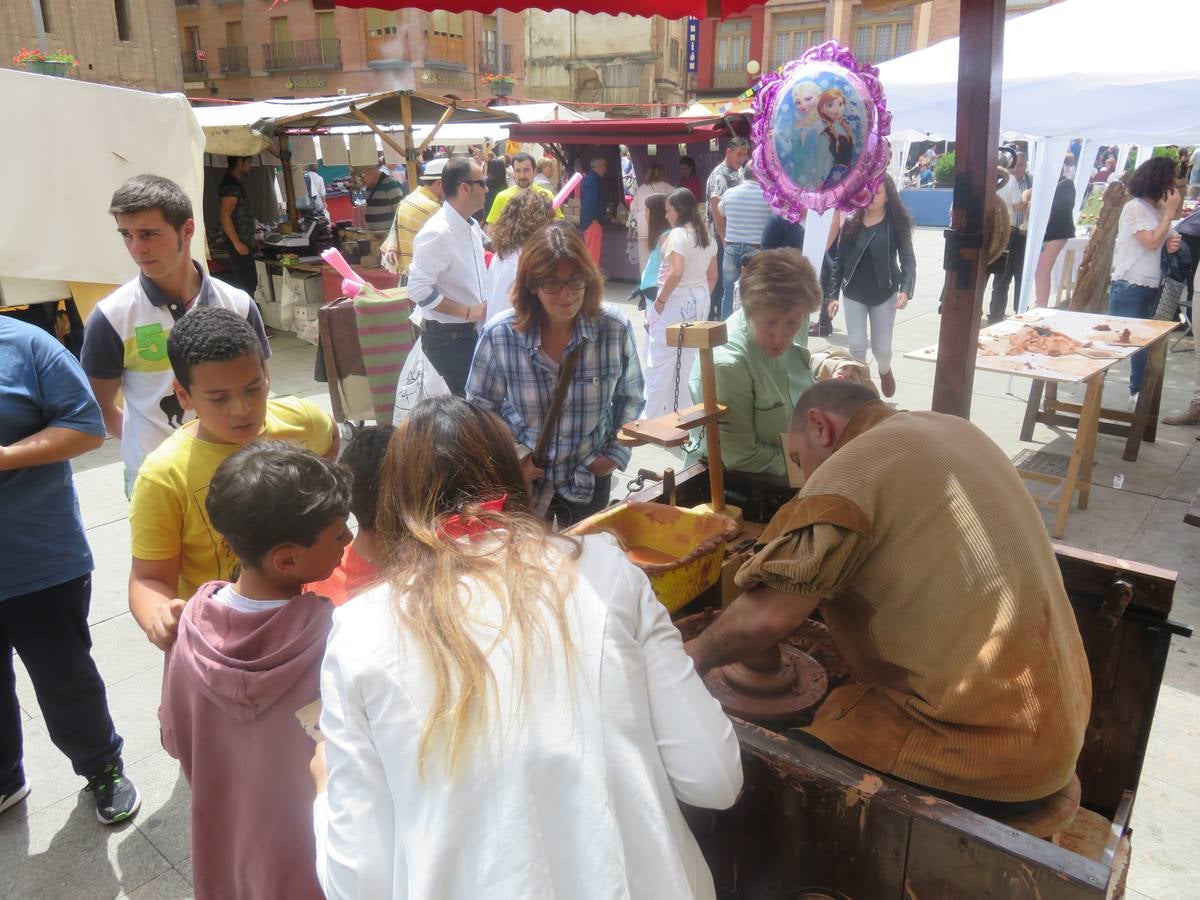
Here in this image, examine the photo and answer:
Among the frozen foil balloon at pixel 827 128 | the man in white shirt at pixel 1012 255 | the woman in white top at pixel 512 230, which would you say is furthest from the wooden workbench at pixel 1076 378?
the man in white shirt at pixel 1012 255

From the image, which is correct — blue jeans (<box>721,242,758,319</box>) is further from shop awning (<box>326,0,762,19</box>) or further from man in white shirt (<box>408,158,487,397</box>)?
shop awning (<box>326,0,762,19</box>)

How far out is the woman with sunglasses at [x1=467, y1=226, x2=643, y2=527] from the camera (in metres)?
2.90

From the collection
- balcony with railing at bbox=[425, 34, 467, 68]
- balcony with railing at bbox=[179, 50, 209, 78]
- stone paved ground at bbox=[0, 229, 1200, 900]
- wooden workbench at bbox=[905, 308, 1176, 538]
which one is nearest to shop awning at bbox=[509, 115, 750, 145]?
wooden workbench at bbox=[905, 308, 1176, 538]

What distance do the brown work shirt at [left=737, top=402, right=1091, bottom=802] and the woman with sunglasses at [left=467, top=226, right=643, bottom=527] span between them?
1.37m

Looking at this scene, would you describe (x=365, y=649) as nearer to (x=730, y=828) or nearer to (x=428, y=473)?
(x=428, y=473)

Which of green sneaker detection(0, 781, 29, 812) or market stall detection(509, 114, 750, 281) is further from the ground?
market stall detection(509, 114, 750, 281)

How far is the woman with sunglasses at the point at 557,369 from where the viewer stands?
290cm

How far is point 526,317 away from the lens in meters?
2.95

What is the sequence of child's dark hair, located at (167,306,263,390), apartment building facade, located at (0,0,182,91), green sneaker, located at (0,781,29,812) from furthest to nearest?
1. apartment building facade, located at (0,0,182,91)
2. green sneaker, located at (0,781,29,812)
3. child's dark hair, located at (167,306,263,390)

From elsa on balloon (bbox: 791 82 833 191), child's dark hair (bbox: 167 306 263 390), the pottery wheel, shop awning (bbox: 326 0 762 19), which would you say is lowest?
the pottery wheel

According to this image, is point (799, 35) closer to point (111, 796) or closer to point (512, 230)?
point (512, 230)

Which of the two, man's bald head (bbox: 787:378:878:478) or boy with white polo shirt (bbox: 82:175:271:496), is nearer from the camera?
man's bald head (bbox: 787:378:878:478)

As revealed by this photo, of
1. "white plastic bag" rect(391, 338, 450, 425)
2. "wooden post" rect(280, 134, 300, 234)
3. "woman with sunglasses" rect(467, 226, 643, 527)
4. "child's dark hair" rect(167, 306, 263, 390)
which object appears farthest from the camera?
"wooden post" rect(280, 134, 300, 234)

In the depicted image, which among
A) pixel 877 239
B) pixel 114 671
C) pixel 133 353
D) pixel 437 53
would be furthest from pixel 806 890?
pixel 437 53
